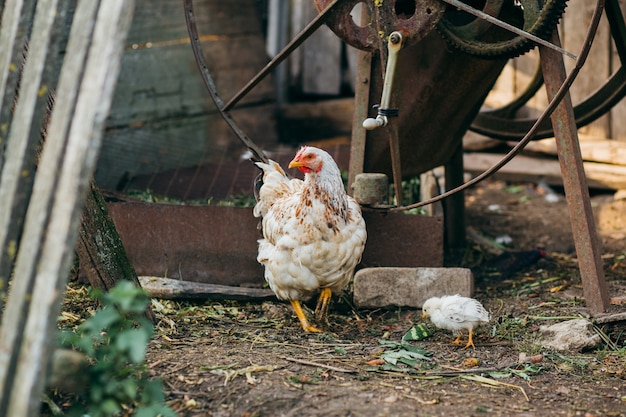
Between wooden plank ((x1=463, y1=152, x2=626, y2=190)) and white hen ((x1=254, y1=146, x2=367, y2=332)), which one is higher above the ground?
wooden plank ((x1=463, y1=152, x2=626, y2=190))

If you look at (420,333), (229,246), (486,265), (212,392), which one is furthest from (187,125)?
(212,392)

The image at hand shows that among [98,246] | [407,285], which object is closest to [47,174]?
[98,246]

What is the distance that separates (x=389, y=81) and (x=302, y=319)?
1.15m

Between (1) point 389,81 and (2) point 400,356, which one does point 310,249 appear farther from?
(1) point 389,81

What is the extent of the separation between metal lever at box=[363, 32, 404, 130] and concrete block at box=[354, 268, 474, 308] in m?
0.81

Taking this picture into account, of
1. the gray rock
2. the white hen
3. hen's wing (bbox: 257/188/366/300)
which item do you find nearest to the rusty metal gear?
the white hen

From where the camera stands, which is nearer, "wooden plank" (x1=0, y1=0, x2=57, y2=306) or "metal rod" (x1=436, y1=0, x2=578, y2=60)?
"wooden plank" (x1=0, y1=0, x2=57, y2=306)

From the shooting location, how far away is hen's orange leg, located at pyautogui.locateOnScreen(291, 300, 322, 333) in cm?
381

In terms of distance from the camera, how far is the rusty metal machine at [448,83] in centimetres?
359

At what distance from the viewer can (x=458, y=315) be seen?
3592 millimetres

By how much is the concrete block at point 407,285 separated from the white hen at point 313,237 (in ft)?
0.68

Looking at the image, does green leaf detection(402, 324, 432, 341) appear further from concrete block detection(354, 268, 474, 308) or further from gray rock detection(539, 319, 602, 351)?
gray rock detection(539, 319, 602, 351)

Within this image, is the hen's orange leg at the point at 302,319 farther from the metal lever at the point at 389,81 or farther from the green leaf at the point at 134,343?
the green leaf at the point at 134,343

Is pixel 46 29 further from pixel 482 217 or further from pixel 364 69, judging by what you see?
pixel 482 217
